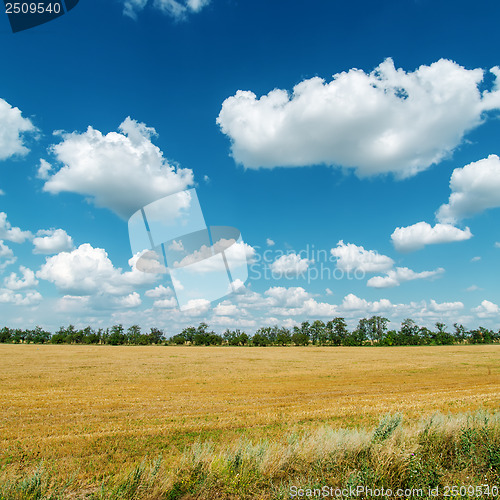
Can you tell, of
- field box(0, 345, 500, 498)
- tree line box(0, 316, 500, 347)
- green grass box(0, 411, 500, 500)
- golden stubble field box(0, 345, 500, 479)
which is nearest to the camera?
green grass box(0, 411, 500, 500)

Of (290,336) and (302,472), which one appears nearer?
(302,472)

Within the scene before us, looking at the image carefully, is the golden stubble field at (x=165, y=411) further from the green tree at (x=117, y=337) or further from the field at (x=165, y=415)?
the green tree at (x=117, y=337)

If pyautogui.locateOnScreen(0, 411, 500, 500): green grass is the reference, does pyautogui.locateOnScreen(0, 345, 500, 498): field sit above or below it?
below

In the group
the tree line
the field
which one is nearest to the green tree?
the tree line

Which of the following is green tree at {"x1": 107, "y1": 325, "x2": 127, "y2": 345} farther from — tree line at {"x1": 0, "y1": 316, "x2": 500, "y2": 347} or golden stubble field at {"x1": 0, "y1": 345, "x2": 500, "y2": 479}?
golden stubble field at {"x1": 0, "y1": 345, "x2": 500, "y2": 479}

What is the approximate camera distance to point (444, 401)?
17094 millimetres

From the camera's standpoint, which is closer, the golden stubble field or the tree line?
the golden stubble field

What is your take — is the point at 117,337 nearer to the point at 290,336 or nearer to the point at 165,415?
the point at 290,336

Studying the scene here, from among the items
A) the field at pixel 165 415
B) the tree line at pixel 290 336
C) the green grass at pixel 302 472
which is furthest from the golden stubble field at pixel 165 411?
the tree line at pixel 290 336

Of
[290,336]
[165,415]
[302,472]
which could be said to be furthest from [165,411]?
[290,336]

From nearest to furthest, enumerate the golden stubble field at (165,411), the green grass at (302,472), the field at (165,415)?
the green grass at (302,472)
the field at (165,415)
the golden stubble field at (165,411)

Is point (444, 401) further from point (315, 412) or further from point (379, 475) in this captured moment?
point (379, 475)

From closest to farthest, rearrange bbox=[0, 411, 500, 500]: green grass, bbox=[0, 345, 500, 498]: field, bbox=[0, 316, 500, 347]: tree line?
bbox=[0, 411, 500, 500]: green grass → bbox=[0, 345, 500, 498]: field → bbox=[0, 316, 500, 347]: tree line

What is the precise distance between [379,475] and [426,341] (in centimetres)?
16393
